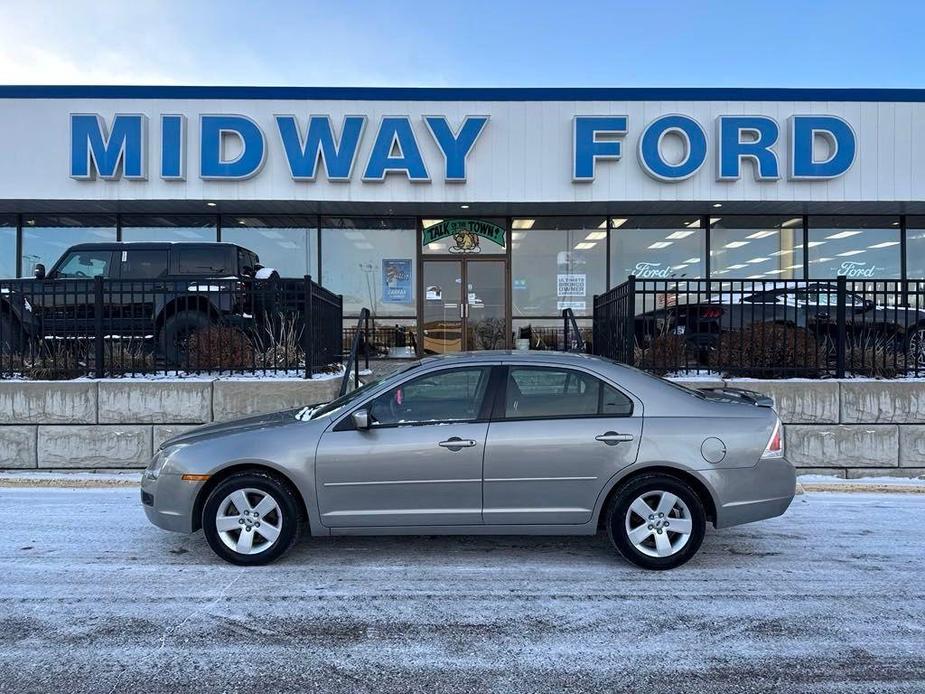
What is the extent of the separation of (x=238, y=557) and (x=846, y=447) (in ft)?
22.7

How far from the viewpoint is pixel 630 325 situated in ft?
28.2

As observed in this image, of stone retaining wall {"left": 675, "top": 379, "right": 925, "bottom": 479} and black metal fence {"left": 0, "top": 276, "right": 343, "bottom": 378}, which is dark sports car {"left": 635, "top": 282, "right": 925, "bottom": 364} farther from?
black metal fence {"left": 0, "top": 276, "right": 343, "bottom": 378}

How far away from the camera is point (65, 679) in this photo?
3.17 meters

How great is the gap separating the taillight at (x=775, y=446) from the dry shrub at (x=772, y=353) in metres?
4.00

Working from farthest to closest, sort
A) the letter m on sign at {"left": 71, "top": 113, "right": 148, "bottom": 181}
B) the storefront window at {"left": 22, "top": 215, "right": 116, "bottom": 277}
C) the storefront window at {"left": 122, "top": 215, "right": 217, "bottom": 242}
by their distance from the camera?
the storefront window at {"left": 22, "top": 215, "right": 116, "bottom": 277}
the storefront window at {"left": 122, "top": 215, "right": 217, "bottom": 242}
the letter m on sign at {"left": 71, "top": 113, "right": 148, "bottom": 181}

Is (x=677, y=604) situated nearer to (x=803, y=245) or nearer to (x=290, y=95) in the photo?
(x=290, y=95)

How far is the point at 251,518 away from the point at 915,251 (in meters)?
16.9

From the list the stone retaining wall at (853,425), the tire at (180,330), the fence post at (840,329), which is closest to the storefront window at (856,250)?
the fence post at (840,329)

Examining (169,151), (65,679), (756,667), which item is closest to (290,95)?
(169,151)

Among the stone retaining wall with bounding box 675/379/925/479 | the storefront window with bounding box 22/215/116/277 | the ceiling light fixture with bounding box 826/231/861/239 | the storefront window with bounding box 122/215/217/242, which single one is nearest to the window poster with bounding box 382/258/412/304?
the storefront window with bounding box 122/215/217/242

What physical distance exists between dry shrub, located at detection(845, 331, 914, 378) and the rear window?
30.5 ft

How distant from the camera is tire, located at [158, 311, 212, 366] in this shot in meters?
8.66

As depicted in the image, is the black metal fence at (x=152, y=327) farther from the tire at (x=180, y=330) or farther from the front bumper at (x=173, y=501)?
the front bumper at (x=173, y=501)

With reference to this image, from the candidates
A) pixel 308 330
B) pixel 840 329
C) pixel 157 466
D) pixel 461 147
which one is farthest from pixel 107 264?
pixel 840 329
